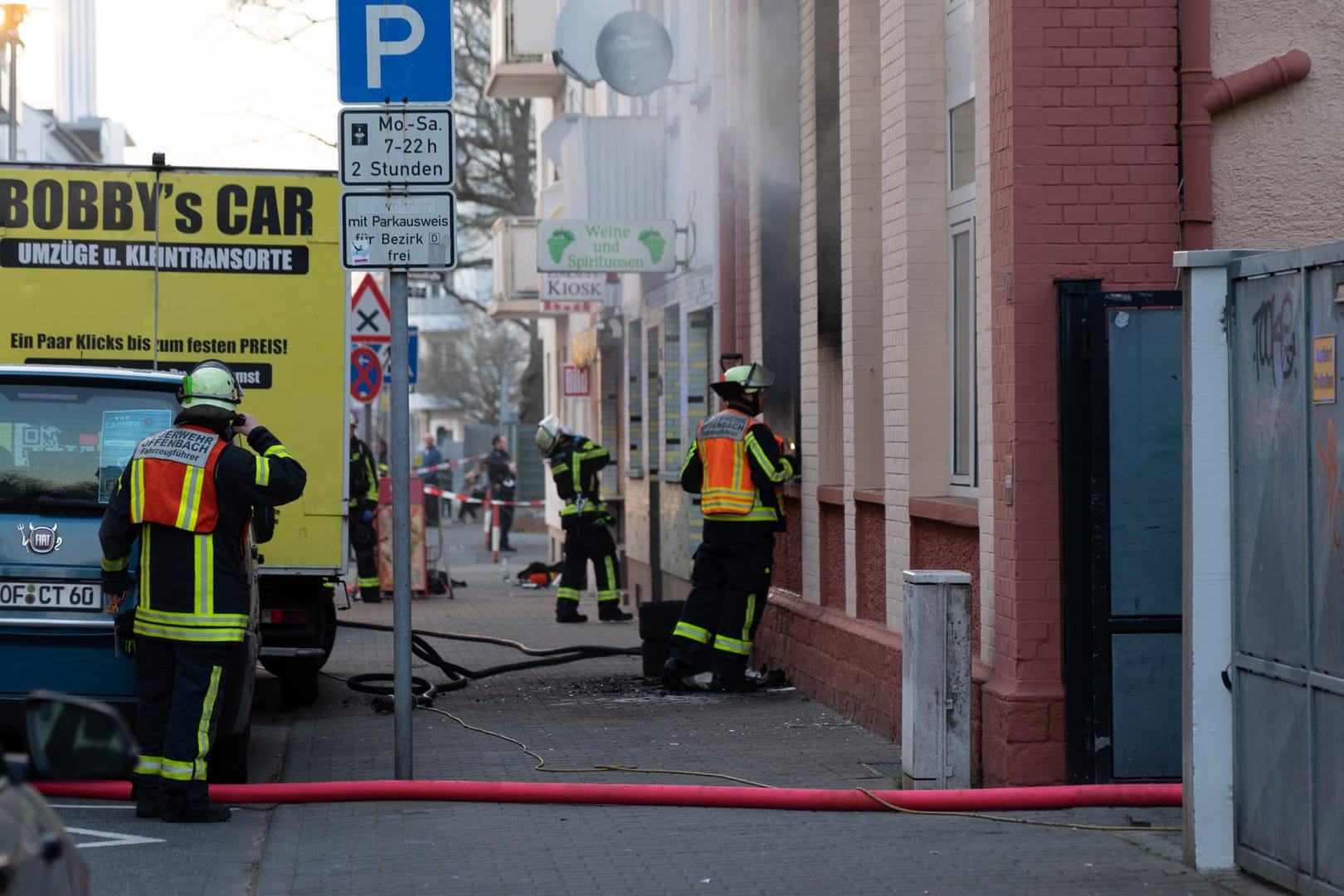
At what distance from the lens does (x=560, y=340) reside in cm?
3275

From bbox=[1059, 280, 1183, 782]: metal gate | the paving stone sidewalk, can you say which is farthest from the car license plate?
bbox=[1059, 280, 1183, 782]: metal gate

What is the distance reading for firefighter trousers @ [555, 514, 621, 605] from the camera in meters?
18.8

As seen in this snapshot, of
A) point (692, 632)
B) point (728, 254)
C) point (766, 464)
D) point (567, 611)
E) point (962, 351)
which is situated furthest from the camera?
point (567, 611)

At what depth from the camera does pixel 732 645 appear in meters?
12.3

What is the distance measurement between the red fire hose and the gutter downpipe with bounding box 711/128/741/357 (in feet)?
22.4

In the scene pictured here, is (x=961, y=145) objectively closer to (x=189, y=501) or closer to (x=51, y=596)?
(x=189, y=501)

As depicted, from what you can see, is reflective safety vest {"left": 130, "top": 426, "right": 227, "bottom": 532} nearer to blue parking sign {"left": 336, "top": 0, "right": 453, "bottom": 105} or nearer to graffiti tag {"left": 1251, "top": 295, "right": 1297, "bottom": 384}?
blue parking sign {"left": 336, "top": 0, "right": 453, "bottom": 105}

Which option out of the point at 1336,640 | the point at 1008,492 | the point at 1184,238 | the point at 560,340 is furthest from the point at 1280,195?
A: the point at 560,340

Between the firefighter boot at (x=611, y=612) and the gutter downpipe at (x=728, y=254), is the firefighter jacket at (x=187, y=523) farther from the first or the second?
the firefighter boot at (x=611, y=612)

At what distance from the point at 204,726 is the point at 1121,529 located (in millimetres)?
3856

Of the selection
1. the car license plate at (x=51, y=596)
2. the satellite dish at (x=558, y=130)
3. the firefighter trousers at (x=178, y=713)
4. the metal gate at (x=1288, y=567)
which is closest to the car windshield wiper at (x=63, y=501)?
the car license plate at (x=51, y=596)

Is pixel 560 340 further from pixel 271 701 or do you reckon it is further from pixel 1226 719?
pixel 1226 719

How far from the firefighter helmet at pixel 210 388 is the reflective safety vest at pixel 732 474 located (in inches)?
180

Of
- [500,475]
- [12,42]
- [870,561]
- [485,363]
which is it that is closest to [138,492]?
[870,561]
